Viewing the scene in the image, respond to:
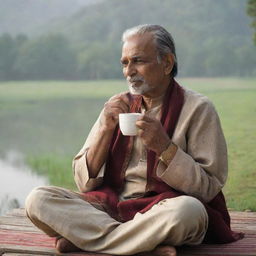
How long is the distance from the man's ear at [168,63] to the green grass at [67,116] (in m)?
3.85

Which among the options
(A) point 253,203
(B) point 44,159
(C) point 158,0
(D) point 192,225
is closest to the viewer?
(D) point 192,225

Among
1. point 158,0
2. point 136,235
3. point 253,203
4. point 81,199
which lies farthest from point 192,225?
point 158,0

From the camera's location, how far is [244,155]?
24.0ft

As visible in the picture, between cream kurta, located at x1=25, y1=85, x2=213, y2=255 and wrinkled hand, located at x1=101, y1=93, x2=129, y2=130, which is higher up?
wrinkled hand, located at x1=101, y1=93, x2=129, y2=130

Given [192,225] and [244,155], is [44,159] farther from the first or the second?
[192,225]

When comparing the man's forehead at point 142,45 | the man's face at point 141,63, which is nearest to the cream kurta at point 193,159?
the man's face at point 141,63

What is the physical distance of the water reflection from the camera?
6.99 meters

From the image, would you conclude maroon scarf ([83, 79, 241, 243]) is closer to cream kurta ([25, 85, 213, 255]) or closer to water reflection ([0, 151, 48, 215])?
cream kurta ([25, 85, 213, 255])

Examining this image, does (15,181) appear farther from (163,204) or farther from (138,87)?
(163,204)

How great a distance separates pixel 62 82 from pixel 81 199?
324 inches

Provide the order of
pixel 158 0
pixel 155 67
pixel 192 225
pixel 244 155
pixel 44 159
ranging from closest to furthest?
1. pixel 192 225
2. pixel 155 67
3. pixel 244 155
4. pixel 44 159
5. pixel 158 0

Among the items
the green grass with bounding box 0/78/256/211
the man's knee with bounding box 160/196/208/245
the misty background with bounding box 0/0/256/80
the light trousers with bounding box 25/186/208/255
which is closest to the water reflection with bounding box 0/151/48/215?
the green grass with bounding box 0/78/256/211

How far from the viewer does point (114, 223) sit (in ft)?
10.0

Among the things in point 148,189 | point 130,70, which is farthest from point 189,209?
point 130,70
